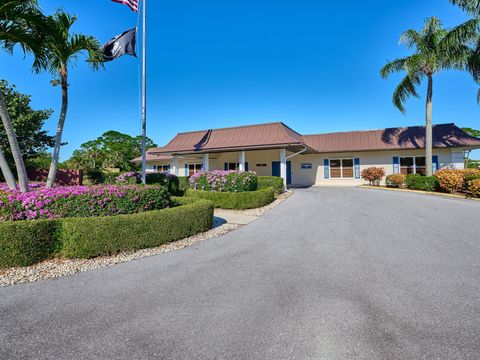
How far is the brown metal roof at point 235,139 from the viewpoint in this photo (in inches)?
642

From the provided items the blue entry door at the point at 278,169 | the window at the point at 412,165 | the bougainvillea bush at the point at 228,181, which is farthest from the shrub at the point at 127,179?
the window at the point at 412,165

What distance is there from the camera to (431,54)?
14.9m

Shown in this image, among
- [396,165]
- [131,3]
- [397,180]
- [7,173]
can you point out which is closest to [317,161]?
[396,165]

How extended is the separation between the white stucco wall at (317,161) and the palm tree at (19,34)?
15.7 metres

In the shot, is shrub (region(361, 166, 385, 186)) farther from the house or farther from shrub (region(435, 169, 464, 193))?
shrub (region(435, 169, 464, 193))

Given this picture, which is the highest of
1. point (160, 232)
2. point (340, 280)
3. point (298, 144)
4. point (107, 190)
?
point (298, 144)

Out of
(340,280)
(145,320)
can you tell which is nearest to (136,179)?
(145,320)

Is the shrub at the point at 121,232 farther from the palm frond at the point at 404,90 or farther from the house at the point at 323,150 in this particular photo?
the palm frond at the point at 404,90

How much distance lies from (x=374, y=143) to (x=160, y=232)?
64.4 feet

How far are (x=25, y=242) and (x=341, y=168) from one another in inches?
823

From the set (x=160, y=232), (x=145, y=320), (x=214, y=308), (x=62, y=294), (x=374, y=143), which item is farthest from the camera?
(x=374, y=143)

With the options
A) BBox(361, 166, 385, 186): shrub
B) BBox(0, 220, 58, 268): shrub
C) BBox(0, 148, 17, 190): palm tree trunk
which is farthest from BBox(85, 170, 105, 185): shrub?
BBox(361, 166, 385, 186): shrub

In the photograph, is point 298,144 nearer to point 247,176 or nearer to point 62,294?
point 247,176

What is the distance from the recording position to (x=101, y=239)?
4.69m
